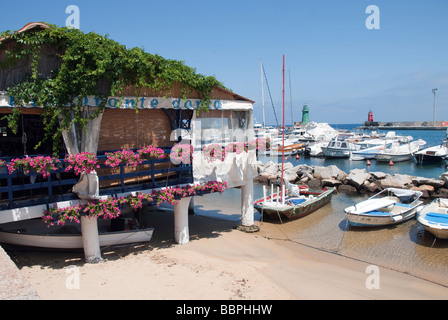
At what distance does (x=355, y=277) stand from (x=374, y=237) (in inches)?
248

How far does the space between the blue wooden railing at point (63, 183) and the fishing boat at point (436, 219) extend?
11.4 meters

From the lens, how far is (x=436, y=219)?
55.9 ft

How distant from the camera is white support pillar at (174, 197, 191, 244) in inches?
547

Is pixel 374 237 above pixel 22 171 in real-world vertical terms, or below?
below

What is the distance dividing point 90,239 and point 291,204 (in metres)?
12.7

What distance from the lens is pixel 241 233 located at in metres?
16.4

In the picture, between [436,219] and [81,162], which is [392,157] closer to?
[436,219]

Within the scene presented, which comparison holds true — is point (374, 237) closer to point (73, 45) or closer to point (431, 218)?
point (431, 218)

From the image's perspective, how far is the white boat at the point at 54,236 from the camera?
11648mm

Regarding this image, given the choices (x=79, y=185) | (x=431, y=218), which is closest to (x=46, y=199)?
(x=79, y=185)

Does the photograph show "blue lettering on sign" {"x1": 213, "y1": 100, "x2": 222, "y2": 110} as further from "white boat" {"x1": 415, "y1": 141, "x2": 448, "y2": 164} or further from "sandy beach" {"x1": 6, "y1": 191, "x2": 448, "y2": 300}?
"white boat" {"x1": 415, "y1": 141, "x2": 448, "y2": 164}

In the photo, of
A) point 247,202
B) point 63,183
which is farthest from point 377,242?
point 63,183

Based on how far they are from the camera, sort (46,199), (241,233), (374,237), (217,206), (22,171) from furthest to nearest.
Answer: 1. (217,206)
2. (374,237)
3. (241,233)
4. (46,199)
5. (22,171)
